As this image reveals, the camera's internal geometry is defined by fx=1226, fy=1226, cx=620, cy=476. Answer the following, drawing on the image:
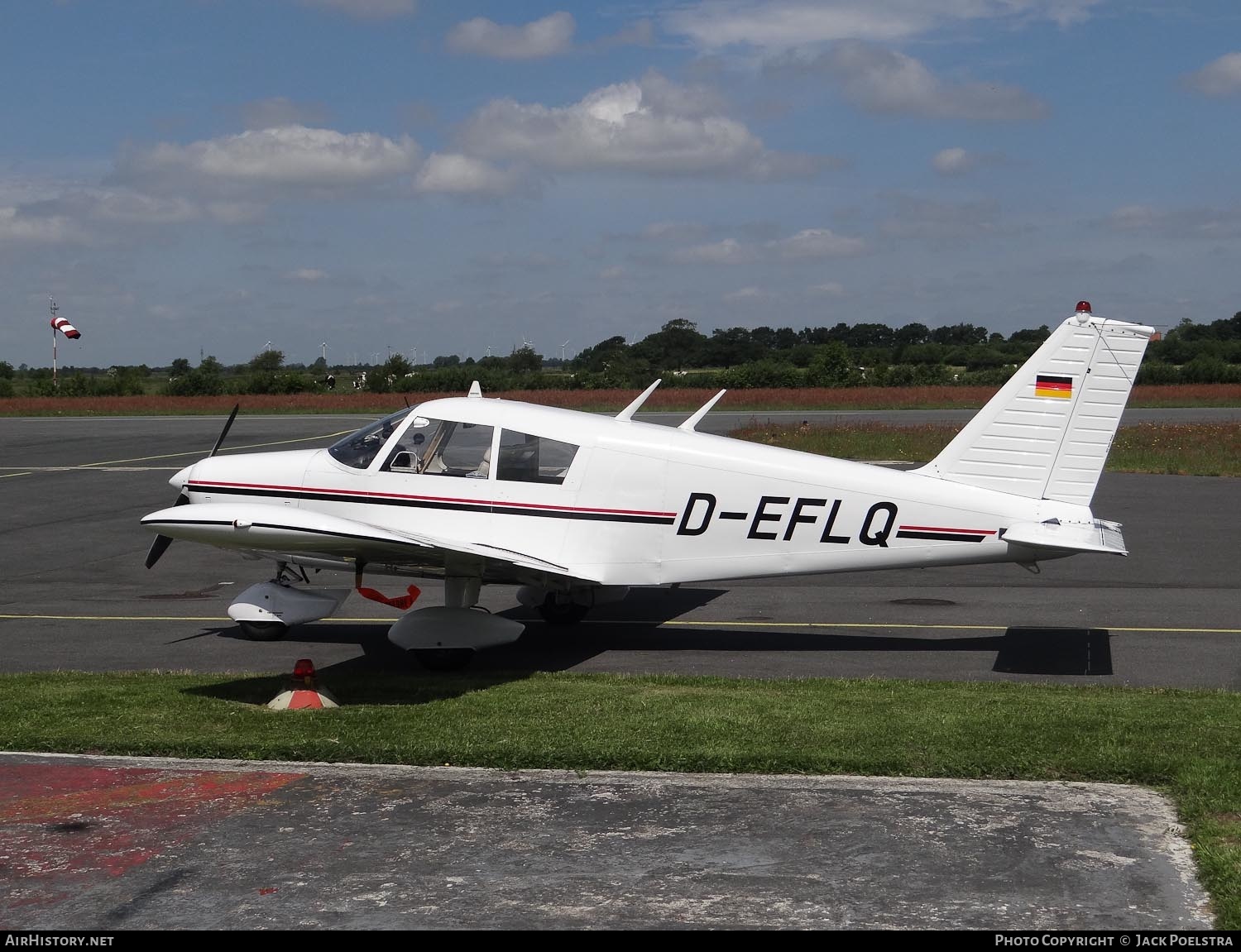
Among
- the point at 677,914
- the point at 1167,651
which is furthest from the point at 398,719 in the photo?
the point at 1167,651

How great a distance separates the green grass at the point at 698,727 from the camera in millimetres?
7281

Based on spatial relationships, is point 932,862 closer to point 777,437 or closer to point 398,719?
point 398,719

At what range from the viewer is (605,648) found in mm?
12000

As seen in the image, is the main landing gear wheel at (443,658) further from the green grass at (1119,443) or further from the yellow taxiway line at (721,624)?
the green grass at (1119,443)

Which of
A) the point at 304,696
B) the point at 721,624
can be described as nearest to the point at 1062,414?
the point at 721,624

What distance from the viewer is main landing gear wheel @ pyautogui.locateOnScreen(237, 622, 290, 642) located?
12.0m

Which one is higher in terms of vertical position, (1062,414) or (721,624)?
(1062,414)

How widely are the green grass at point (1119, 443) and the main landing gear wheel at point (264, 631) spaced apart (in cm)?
1920

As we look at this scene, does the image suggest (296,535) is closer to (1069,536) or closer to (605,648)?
(605,648)

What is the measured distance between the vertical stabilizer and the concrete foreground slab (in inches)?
158

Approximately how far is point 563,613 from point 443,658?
2.38 meters

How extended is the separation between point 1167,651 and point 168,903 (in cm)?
892

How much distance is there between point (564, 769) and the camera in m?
7.49

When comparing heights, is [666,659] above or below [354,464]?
below
